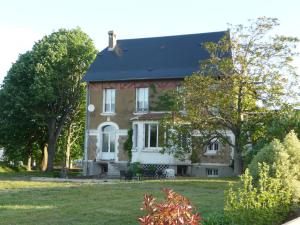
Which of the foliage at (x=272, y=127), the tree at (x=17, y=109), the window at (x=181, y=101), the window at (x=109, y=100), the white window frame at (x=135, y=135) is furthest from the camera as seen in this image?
the tree at (x=17, y=109)

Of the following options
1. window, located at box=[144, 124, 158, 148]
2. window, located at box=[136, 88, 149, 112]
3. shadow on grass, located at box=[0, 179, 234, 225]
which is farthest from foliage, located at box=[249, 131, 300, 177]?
window, located at box=[136, 88, 149, 112]

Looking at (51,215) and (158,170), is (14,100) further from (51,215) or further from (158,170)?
(51,215)

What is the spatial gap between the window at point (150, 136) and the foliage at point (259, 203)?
76.8 feet

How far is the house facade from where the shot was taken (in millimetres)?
32750

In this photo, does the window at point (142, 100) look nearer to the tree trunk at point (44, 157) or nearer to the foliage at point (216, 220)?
the tree trunk at point (44, 157)

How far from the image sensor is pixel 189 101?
25609 mm

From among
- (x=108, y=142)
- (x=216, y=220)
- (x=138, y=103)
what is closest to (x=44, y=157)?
(x=108, y=142)

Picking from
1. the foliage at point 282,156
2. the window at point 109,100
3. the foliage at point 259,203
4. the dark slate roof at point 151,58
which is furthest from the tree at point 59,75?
the foliage at point 259,203

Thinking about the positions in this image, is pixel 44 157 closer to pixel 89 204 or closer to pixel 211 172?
pixel 211 172

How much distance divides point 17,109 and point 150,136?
1291 centimetres

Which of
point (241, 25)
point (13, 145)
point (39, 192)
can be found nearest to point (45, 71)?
point (13, 145)

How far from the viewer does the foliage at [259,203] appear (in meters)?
8.83

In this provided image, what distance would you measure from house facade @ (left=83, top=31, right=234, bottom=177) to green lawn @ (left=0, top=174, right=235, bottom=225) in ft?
40.0

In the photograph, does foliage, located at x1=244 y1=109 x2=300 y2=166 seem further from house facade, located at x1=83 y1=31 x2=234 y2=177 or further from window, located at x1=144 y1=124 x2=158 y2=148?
window, located at x1=144 y1=124 x2=158 y2=148
